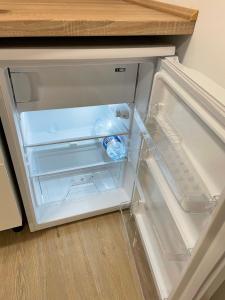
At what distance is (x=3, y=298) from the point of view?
0.98m

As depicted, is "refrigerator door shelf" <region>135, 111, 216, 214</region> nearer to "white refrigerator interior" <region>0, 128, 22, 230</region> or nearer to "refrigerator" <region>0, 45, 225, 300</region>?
"refrigerator" <region>0, 45, 225, 300</region>

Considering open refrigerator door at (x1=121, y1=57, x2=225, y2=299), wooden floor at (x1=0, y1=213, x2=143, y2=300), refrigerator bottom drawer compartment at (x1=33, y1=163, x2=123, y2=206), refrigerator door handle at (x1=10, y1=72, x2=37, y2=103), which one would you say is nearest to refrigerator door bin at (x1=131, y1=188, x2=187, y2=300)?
open refrigerator door at (x1=121, y1=57, x2=225, y2=299)

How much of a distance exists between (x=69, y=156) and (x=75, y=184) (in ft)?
0.56

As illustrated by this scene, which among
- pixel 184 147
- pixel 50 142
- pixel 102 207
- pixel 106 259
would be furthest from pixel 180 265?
pixel 50 142

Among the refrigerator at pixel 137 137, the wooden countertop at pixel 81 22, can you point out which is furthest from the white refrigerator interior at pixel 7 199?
the wooden countertop at pixel 81 22

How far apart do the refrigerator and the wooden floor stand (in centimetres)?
9

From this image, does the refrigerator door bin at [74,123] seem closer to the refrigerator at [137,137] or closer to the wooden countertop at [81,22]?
the refrigerator at [137,137]

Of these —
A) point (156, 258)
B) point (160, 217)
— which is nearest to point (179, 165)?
point (160, 217)

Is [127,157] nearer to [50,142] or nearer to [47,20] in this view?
[50,142]

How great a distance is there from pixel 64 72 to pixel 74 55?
0.14 m

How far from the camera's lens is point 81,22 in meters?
0.62

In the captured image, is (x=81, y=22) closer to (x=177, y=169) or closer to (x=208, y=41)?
(x=208, y=41)

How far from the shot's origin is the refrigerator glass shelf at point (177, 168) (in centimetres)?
58

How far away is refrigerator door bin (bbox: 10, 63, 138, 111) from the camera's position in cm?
79
